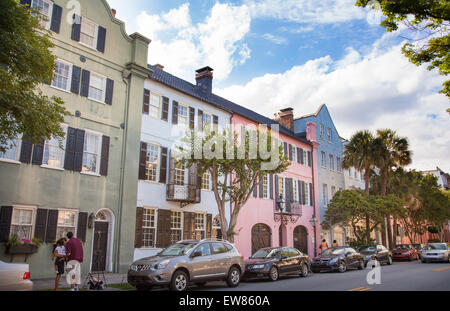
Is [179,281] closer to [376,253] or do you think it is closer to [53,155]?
[53,155]

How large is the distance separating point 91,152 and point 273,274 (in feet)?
31.4

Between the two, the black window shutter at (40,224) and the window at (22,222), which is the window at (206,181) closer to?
the black window shutter at (40,224)

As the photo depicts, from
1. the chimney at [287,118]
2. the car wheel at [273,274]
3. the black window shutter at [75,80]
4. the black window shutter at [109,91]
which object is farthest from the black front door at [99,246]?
the chimney at [287,118]

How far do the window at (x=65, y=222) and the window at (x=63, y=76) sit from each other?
17.4ft

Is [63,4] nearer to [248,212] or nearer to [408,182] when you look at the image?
[248,212]

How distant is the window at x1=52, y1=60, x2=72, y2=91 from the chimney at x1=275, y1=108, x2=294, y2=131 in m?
21.9

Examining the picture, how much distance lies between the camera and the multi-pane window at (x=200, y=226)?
21.1m

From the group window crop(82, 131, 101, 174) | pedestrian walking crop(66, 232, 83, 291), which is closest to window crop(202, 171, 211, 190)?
window crop(82, 131, 101, 174)

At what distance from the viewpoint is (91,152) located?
55.6 ft

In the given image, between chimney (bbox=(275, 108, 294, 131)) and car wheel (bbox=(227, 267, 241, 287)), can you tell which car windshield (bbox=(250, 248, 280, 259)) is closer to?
car wheel (bbox=(227, 267, 241, 287))

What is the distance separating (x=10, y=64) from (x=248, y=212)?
17420mm

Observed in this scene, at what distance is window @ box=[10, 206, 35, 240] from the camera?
1418cm

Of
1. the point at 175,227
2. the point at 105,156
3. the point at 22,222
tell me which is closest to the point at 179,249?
the point at 22,222

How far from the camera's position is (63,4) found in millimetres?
16672
